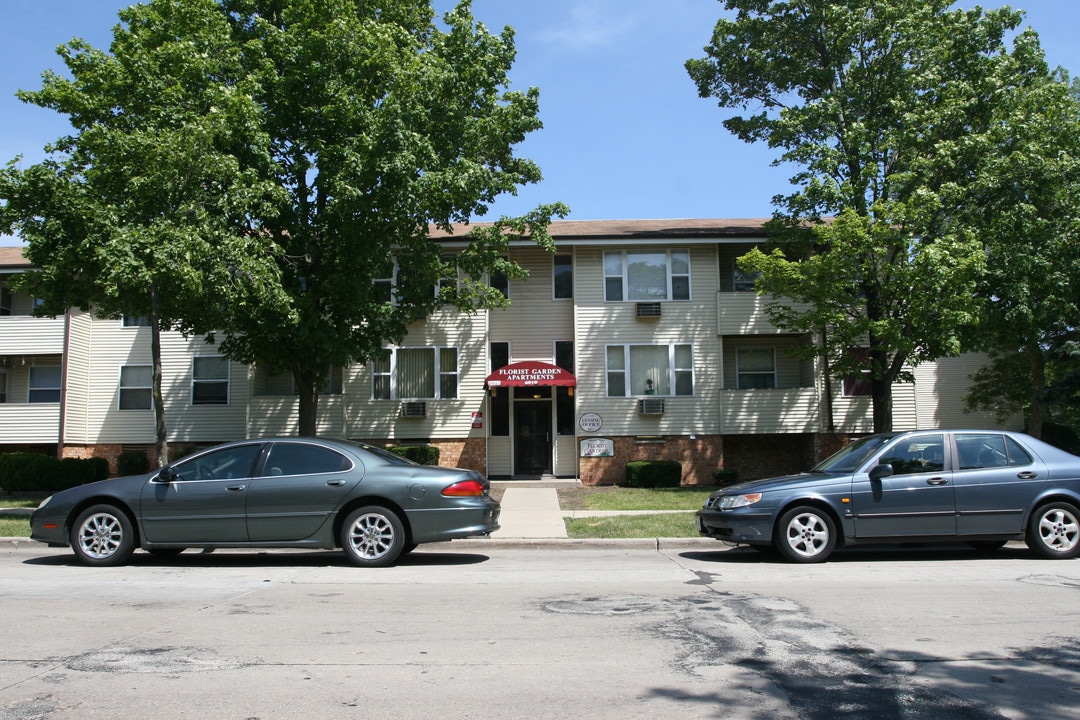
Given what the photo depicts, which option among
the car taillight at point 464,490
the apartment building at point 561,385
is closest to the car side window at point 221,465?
the car taillight at point 464,490

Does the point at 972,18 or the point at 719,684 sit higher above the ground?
the point at 972,18

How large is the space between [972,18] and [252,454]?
1930 centimetres

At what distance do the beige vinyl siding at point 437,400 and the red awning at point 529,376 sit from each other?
1273 millimetres

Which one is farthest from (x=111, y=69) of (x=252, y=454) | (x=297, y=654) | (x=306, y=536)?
(x=297, y=654)

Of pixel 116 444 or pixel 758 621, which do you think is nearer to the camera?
pixel 758 621

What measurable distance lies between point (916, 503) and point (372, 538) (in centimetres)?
633

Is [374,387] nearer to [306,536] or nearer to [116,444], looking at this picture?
[116,444]

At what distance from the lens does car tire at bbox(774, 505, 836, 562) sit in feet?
32.4

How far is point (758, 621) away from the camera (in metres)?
6.83

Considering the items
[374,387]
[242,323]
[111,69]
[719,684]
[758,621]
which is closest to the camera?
[719,684]

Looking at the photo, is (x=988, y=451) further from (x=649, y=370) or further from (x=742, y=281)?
(x=742, y=281)

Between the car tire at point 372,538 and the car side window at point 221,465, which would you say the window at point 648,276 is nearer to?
the car tire at point 372,538

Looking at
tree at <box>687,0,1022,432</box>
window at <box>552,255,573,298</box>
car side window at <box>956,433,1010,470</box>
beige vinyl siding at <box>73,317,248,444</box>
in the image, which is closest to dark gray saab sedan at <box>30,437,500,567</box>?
car side window at <box>956,433,1010,470</box>

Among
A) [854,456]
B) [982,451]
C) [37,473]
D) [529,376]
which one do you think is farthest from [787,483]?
[37,473]
